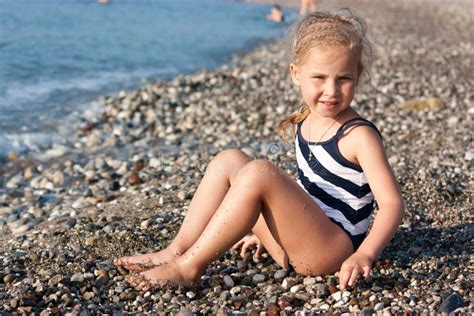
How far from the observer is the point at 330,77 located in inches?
161

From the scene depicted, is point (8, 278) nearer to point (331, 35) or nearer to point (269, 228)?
point (269, 228)

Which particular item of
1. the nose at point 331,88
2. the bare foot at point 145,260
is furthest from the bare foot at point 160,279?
the nose at point 331,88

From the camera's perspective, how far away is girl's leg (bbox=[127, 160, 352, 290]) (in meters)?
3.85

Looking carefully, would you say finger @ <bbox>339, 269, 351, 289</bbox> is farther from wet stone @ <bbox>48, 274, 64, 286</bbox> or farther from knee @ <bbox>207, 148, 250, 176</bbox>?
wet stone @ <bbox>48, 274, 64, 286</bbox>

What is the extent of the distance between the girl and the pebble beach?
0.16 metres

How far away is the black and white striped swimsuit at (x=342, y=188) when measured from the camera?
162 inches

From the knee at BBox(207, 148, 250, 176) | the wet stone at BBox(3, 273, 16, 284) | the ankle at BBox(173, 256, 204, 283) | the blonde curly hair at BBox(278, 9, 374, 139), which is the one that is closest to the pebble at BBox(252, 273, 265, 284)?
the ankle at BBox(173, 256, 204, 283)

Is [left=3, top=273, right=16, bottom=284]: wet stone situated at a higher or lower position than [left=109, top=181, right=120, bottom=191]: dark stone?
higher

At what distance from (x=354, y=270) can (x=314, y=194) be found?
74 centimetres

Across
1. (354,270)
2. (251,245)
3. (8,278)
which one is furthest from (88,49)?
(354,270)

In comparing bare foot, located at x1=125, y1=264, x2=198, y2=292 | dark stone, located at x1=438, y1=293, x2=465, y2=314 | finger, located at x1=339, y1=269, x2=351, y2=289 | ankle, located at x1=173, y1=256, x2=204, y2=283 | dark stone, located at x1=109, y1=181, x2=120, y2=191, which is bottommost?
dark stone, located at x1=109, y1=181, x2=120, y2=191

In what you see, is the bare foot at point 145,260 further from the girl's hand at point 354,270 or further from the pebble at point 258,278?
the girl's hand at point 354,270

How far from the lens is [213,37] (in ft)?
64.1

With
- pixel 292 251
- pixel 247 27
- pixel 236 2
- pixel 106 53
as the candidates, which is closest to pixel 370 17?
pixel 247 27
